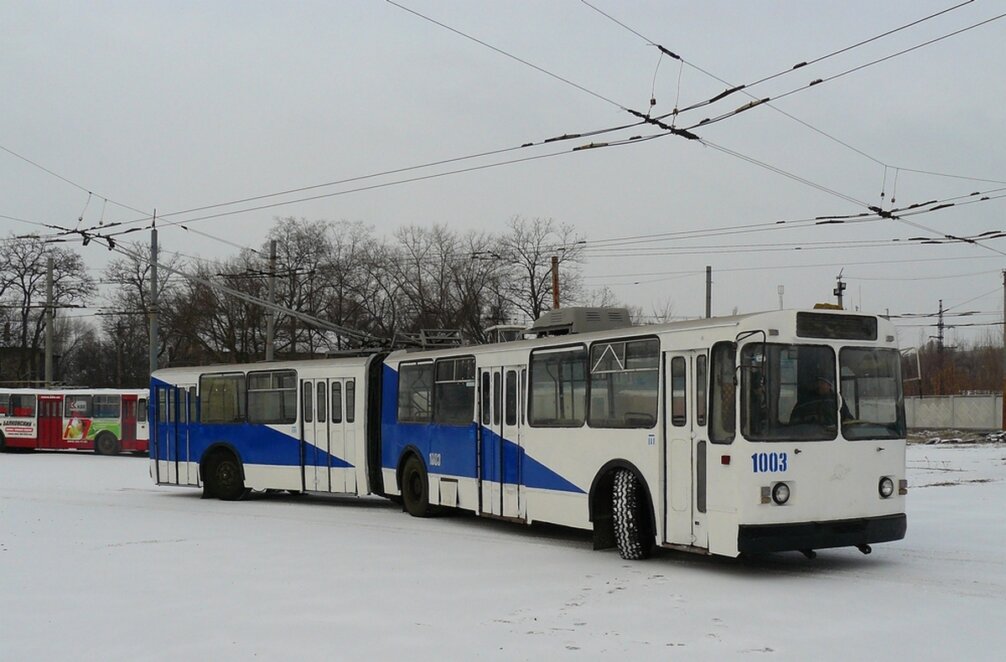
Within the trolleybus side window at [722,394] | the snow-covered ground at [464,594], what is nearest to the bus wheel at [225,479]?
the snow-covered ground at [464,594]

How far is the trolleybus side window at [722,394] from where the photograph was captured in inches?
420

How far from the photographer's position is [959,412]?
2195 inches

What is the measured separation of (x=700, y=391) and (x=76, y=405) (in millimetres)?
33553

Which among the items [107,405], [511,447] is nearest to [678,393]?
[511,447]

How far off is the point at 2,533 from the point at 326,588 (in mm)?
7161

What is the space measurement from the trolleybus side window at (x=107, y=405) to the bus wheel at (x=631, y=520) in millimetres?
30274

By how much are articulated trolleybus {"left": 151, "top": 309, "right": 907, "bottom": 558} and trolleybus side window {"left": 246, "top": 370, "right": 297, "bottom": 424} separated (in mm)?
1723

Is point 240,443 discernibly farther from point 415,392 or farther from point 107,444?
point 107,444

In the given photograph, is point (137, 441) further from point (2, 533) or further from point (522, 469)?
point (522, 469)

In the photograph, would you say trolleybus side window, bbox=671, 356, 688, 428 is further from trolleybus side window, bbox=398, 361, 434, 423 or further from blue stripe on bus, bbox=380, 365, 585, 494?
trolleybus side window, bbox=398, 361, 434, 423

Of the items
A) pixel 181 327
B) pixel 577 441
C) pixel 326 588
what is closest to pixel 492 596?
pixel 326 588

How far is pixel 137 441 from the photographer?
38156mm

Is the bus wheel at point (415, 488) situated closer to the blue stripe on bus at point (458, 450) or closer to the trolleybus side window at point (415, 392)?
the blue stripe on bus at point (458, 450)

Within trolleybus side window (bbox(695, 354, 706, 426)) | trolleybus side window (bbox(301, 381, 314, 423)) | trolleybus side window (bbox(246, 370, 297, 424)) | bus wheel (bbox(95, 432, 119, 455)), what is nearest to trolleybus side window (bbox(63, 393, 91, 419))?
bus wheel (bbox(95, 432, 119, 455))
